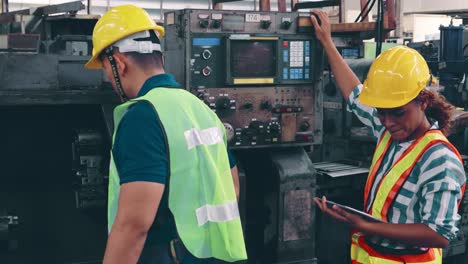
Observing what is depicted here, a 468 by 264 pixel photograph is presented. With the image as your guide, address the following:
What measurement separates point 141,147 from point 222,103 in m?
1.38

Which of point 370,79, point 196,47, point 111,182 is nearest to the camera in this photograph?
point 111,182

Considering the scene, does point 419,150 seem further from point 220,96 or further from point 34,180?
point 34,180

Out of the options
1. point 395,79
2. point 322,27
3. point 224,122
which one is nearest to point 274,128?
point 224,122

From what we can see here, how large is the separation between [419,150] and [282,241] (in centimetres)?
134

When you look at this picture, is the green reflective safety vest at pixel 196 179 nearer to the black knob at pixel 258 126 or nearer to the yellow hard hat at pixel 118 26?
the yellow hard hat at pixel 118 26

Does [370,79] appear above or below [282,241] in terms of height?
above

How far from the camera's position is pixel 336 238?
3.50 m

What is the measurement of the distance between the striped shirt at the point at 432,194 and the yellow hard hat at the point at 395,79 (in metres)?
0.13

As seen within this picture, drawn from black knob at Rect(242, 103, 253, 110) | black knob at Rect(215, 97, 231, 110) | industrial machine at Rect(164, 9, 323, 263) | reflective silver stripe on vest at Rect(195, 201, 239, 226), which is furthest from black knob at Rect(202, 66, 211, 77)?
reflective silver stripe on vest at Rect(195, 201, 239, 226)

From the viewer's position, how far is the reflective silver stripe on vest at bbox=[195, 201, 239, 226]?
1.64m

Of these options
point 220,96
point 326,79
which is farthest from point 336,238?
point 220,96

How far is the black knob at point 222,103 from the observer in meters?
2.84

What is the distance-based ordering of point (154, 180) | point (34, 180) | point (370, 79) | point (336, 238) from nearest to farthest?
point (154, 180), point (370, 79), point (34, 180), point (336, 238)

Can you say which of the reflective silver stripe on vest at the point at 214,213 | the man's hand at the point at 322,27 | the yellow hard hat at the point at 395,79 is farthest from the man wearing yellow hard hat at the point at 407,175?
the man's hand at the point at 322,27
